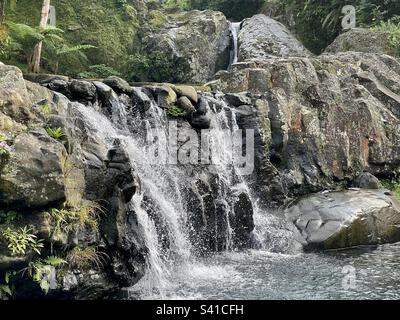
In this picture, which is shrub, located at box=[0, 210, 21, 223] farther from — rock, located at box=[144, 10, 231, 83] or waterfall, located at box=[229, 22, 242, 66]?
waterfall, located at box=[229, 22, 242, 66]

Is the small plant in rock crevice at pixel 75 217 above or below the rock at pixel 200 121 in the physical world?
below

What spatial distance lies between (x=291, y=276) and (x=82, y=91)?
5960 millimetres

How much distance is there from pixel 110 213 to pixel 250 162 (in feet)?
19.1

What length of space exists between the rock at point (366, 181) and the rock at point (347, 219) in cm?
141

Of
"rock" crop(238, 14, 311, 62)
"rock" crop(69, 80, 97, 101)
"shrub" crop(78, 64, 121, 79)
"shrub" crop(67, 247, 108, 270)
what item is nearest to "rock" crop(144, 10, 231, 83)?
"rock" crop(238, 14, 311, 62)

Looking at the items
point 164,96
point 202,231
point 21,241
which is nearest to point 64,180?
point 21,241

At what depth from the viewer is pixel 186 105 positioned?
1170 centimetres

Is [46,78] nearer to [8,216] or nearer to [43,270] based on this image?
[8,216]

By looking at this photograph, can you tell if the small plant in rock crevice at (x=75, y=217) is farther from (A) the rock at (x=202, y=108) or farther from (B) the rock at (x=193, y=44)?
(B) the rock at (x=193, y=44)

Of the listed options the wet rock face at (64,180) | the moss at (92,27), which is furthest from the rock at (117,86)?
the moss at (92,27)

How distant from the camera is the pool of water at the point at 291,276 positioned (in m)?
7.70

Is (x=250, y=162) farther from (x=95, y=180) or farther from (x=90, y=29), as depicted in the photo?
(x=90, y=29)
